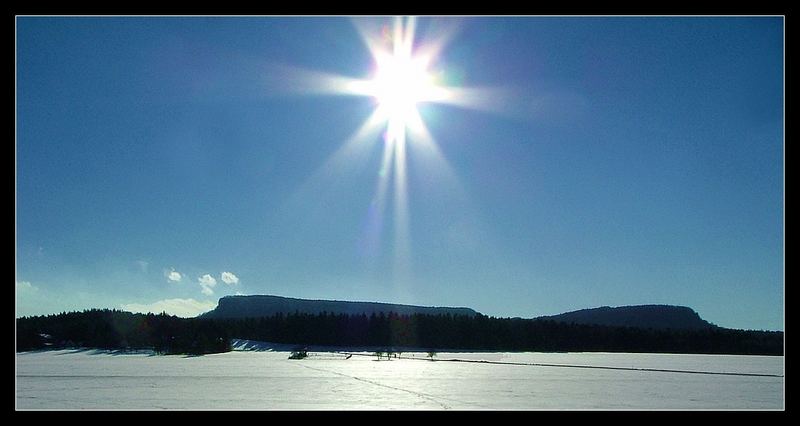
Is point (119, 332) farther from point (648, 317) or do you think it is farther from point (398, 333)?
point (648, 317)

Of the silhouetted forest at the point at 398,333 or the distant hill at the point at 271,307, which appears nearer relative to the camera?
the silhouetted forest at the point at 398,333

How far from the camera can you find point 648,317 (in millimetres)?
87375

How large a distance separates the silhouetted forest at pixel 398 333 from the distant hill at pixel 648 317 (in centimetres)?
2981

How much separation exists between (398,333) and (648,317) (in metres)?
48.3

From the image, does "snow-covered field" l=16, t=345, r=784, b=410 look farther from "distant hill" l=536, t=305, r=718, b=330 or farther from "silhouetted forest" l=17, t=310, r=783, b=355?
"distant hill" l=536, t=305, r=718, b=330

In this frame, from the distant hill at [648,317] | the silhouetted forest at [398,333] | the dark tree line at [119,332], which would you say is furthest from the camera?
the distant hill at [648,317]

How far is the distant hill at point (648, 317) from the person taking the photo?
83500 mm

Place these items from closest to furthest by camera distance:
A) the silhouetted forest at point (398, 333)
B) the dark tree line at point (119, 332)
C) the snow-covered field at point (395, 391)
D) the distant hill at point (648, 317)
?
the snow-covered field at point (395, 391) < the dark tree line at point (119, 332) < the silhouetted forest at point (398, 333) < the distant hill at point (648, 317)

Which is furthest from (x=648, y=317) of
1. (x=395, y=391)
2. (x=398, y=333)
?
(x=395, y=391)

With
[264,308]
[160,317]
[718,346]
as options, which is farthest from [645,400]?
[264,308]

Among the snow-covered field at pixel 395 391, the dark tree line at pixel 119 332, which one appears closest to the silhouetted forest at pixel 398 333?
the dark tree line at pixel 119 332

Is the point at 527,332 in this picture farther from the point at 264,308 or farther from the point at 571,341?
the point at 264,308

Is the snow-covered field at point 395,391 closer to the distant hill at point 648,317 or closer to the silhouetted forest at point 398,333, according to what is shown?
the silhouetted forest at point 398,333

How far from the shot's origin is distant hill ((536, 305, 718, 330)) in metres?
83.5
